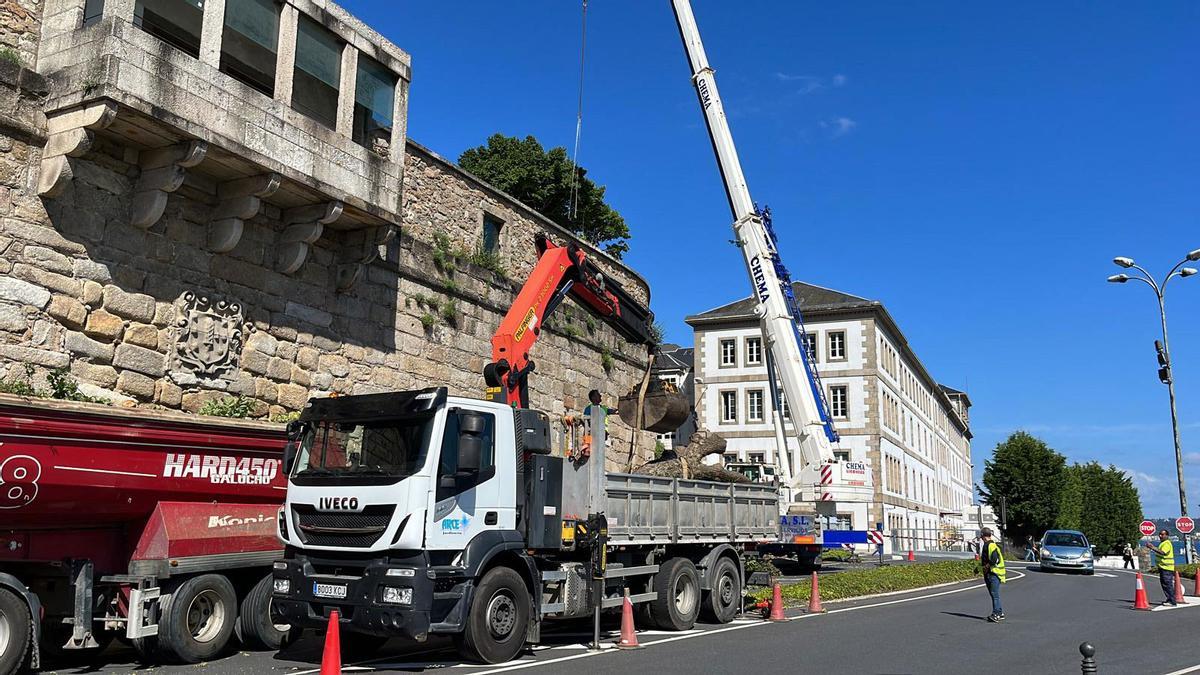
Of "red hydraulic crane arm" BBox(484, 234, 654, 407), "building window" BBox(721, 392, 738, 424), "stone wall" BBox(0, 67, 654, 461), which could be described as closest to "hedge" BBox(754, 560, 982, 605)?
"red hydraulic crane arm" BBox(484, 234, 654, 407)

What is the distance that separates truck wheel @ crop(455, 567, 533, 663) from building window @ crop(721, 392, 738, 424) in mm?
46096

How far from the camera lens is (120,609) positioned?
9.34m

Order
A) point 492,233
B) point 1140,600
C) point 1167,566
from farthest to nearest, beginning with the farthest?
1. point 492,233
2. point 1167,566
3. point 1140,600

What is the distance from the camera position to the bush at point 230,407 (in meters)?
12.7

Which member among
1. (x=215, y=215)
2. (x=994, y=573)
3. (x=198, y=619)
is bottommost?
(x=198, y=619)

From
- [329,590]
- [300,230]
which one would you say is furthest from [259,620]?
[300,230]

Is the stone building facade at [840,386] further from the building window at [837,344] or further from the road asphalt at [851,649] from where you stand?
the road asphalt at [851,649]

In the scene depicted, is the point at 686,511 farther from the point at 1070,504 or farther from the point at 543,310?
the point at 1070,504

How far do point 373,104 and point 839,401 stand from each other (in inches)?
1685

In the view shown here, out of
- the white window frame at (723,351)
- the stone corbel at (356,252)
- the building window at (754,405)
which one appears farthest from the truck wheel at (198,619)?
the white window frame at (723,351)

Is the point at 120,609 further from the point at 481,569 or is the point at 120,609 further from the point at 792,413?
the point at 792,413

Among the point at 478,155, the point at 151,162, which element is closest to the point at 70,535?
the point at 151,162

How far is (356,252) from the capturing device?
15.3 meters

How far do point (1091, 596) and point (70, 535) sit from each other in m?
19.7
